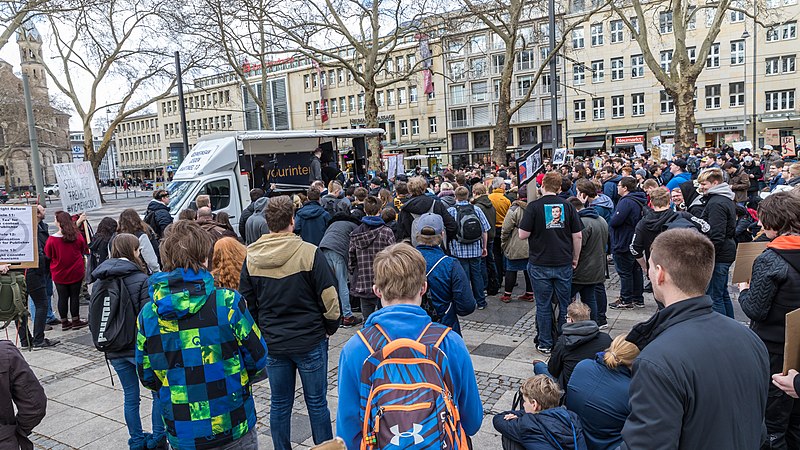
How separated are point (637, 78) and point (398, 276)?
53.5 meters

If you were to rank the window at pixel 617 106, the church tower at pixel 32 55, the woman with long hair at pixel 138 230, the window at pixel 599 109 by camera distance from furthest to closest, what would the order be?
the window at pixel 599 109 → the window at pixel 617 106 → the church tower at pixel 32 55 → the woman with long hair at pixel 138 230

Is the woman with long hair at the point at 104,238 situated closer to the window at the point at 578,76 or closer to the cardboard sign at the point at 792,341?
the cardboard sign at the point at 792,341

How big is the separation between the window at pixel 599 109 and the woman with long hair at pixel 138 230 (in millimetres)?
50741

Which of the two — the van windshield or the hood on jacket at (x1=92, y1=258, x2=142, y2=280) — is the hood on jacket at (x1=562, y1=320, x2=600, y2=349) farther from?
the van windshield

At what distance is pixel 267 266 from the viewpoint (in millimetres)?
3877

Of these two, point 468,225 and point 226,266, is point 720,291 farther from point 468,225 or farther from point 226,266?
point 226,266

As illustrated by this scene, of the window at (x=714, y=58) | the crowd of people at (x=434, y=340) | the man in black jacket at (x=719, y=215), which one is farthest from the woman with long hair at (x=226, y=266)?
the window at (x=714, y=58)

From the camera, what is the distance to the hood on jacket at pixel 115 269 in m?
4.15

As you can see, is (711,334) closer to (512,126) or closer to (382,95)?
(512,126)

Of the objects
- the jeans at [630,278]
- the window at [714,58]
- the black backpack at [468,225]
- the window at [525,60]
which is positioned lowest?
the jeans at [630,278]

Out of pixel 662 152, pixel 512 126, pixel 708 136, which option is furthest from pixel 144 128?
pixel 662 152

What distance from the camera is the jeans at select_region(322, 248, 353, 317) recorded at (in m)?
7.63

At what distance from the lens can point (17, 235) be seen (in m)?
6.53

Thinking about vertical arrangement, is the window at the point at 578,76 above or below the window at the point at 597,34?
below
